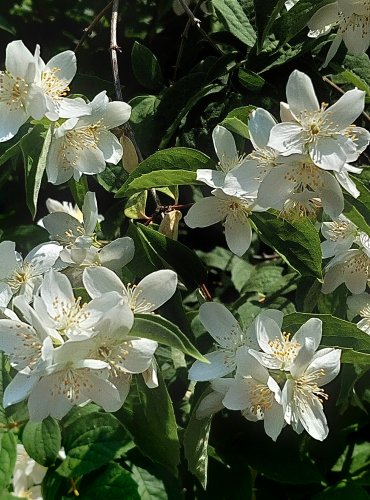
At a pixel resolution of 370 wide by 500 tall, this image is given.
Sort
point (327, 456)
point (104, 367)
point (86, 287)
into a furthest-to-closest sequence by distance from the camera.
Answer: point (327, 456) → point (86, 287) → point (104, 367)

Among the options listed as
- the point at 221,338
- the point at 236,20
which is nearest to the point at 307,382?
the point at 221,338

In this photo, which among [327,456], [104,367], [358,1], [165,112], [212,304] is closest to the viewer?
[104,367]

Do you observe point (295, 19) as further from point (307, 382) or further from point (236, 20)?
point (307, 382)

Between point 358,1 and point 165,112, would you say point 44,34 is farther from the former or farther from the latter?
point 358,1

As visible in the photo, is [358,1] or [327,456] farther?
[327,456]

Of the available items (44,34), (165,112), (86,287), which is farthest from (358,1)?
(44,34)

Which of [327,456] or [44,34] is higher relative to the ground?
[44,34]
